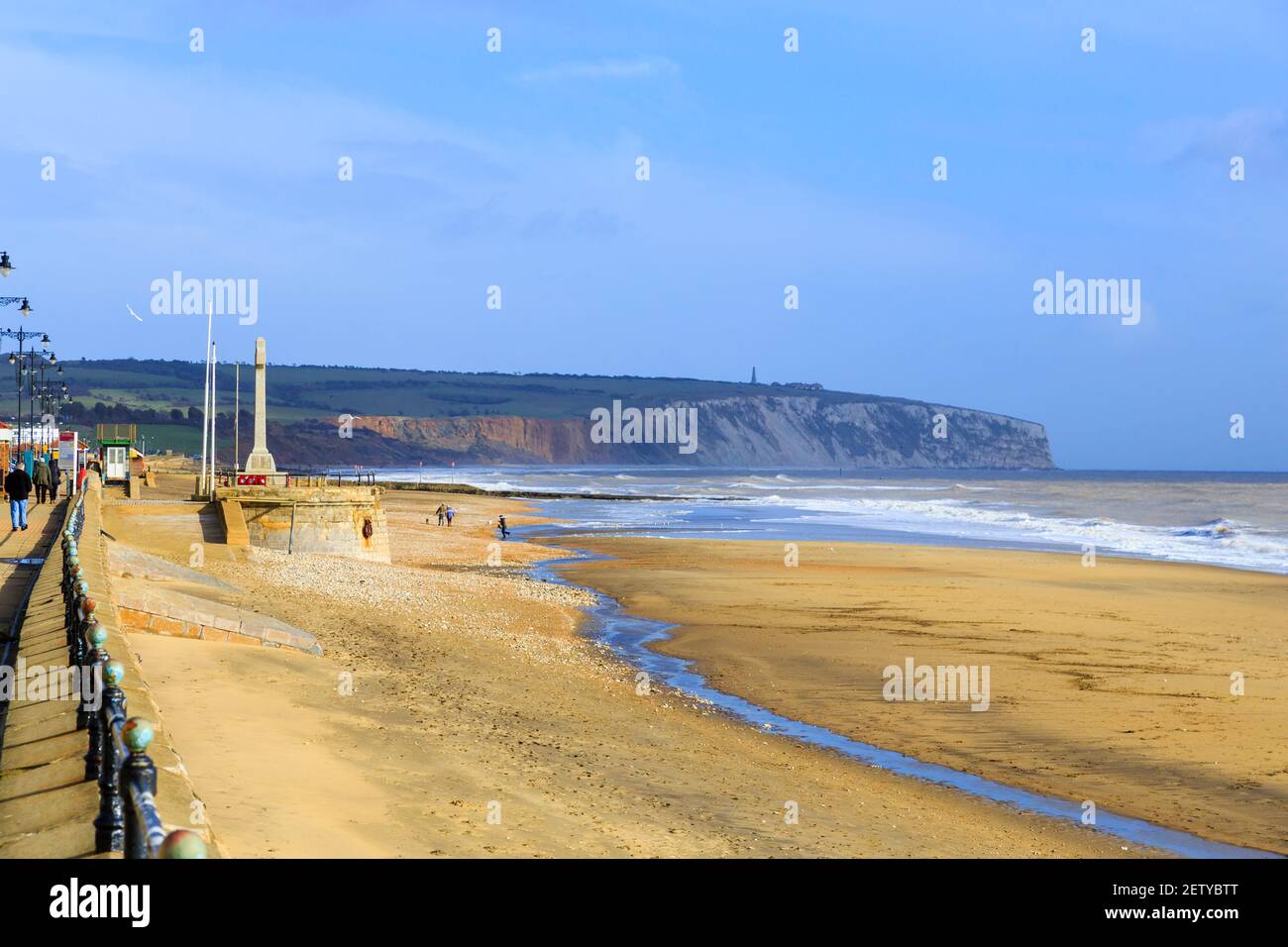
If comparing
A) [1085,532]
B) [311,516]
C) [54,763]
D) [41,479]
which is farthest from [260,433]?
[54,763]

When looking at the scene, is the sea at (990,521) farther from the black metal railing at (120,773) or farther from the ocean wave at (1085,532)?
the black metal railing at (120,773)

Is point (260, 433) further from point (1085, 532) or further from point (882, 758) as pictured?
point (1085, 532)

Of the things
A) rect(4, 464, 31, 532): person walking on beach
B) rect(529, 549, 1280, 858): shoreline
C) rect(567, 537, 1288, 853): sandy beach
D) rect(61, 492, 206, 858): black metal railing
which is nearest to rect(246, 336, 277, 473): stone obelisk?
rect(567, 537, 1288, 853): sandy beach

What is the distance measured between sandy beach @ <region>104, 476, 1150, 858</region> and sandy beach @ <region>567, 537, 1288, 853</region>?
1708mm

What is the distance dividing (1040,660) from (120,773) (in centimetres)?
1712

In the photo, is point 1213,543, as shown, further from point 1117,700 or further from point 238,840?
point 238,840

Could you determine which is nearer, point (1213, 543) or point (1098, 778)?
point (1098, 778)

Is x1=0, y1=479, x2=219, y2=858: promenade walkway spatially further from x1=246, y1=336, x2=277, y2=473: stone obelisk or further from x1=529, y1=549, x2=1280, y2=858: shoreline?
x1=246, y1=336, x2=277, y2=473: stone obelisk

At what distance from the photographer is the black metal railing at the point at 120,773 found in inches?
169

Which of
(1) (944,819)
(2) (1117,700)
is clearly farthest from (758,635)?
(1) (944,819)

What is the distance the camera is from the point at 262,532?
3262 centimetres
